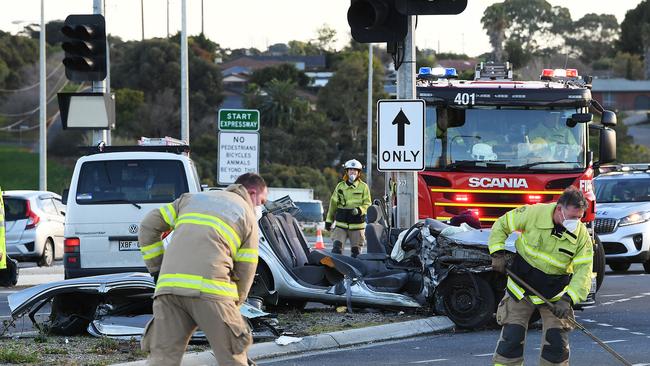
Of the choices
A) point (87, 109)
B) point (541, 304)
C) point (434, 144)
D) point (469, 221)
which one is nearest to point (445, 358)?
point (541, 304)

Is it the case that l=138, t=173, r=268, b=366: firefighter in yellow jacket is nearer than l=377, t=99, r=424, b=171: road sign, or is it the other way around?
l=138, t=173, r=268, b=366: firefighter in yellow jacket

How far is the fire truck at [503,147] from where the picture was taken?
629 inches

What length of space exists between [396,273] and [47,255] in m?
11.4

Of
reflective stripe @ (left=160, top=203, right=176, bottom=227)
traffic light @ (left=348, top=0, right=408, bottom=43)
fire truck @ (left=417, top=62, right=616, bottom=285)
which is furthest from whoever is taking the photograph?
fire truck @ (left=417, top=62, right=616, bottom=285)

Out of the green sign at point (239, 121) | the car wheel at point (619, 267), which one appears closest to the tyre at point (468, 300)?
the green sign at point (239, 121)

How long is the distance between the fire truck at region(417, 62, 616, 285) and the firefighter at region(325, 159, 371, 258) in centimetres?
313

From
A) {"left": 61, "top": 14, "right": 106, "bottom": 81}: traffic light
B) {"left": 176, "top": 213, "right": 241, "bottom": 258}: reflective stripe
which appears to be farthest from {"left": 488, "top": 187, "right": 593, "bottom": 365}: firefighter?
{"left": 61, "top": 14, "right": 106, "bottom": 81}: traffic light

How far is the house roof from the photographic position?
319 ft

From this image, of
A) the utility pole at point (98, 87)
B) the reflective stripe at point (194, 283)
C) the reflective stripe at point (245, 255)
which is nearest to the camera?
the reflective stripe at point (194, 283)

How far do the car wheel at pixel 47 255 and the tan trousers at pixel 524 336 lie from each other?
50.8 ft

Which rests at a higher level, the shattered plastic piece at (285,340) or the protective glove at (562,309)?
the protective glove at (562,309)

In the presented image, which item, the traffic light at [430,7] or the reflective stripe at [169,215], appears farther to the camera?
the traffic light at [430,7]

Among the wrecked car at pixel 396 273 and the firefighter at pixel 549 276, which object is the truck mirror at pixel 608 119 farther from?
the firefighter at pixel 549 276

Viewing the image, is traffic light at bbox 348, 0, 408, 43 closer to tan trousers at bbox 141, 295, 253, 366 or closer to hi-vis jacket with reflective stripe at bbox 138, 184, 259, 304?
hi-vis jacket with reflective stripe at bbox 138, 184, 259, 304
